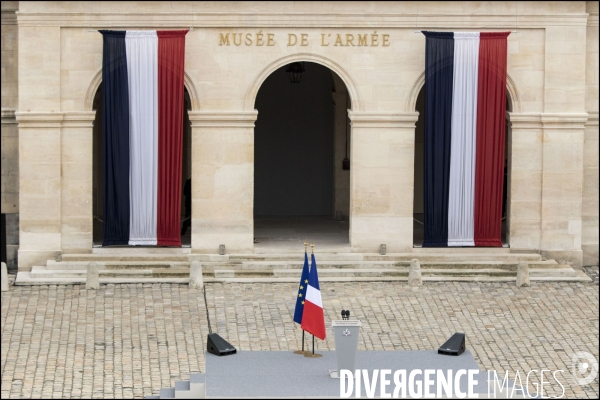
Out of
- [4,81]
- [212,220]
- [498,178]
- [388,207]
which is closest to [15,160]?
[4,81]

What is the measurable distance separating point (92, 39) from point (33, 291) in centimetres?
693

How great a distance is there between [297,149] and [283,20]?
9.40 metres

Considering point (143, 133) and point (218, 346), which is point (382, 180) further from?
point (218, 346)

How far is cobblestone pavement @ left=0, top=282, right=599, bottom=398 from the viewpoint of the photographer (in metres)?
32.7

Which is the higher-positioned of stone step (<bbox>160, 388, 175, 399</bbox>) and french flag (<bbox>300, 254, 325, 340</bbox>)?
french flag (<bbox>300, 254, 325, 340</bbox>)

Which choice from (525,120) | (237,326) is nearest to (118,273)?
(237,326)

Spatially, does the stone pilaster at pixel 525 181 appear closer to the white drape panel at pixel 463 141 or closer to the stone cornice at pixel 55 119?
the white drape panel at pixel 463 141

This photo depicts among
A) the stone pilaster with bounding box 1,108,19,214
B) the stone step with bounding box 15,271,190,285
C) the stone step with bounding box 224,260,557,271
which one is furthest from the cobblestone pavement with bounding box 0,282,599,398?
the stone pilaster with bounding box 1,108,19,214

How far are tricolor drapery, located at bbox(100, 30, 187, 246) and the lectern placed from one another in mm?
12827

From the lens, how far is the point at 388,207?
4241 cm

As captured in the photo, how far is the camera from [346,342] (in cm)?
3003

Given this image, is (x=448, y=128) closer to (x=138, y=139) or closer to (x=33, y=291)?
(x=138, y=139)

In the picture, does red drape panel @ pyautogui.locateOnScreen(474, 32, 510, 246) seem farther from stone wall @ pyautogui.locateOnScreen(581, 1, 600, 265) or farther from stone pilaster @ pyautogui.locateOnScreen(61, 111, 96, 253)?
stone pilaster @ pyautogui.locateOnScreen(61, 111, 96, 253)

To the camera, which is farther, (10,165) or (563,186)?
(10,165)
